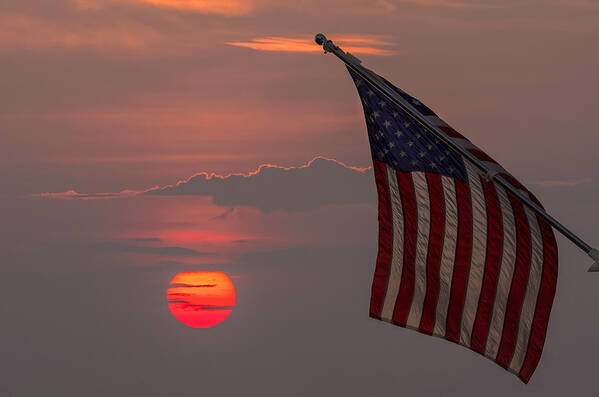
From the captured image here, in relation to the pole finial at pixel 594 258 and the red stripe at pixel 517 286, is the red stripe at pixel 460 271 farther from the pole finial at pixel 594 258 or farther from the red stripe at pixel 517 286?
the pole finial at pixel 594 258

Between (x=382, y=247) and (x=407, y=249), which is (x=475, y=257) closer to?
(x=407, y=249)

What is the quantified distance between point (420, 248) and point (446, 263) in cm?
76

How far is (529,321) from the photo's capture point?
2398cm

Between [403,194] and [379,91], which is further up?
[379,91]

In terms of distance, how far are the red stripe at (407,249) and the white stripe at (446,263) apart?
2.43 feet

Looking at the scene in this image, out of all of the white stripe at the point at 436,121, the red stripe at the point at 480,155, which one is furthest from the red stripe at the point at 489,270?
the white stripe at the point at 436,121

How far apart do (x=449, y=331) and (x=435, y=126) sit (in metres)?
5.24

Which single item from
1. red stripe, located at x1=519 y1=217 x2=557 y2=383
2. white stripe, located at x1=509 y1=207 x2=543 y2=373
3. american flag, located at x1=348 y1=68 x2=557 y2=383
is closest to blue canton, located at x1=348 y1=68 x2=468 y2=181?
american flag, located at x1=348 y1=68 x2=557 y2=383

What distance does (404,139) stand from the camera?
2470 centimetres

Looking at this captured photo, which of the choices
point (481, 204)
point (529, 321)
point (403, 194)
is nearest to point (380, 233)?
point (403, 194)

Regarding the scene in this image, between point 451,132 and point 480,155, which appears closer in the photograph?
point 480,155

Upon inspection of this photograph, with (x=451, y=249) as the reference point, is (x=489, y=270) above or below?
below

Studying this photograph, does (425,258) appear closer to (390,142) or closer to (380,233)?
(380,233)

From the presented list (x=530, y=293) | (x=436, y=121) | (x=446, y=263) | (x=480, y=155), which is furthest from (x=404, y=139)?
(x=530, y=293)
